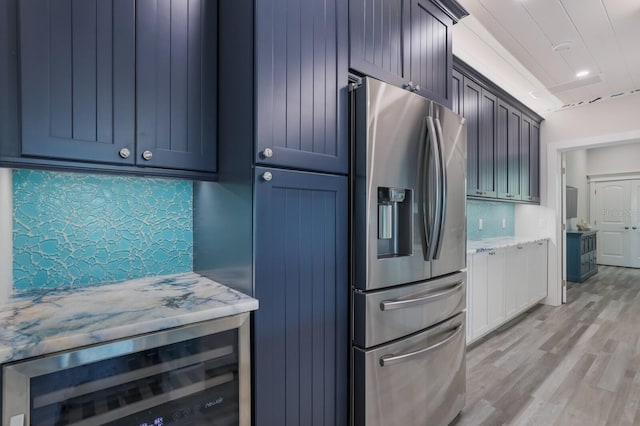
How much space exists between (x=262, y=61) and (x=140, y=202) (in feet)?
2.93

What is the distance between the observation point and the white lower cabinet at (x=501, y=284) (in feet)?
9.47

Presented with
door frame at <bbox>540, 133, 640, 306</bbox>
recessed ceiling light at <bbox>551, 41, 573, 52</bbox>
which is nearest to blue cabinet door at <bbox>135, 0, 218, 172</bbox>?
recessed ceiling light at <bbox>551, 41, 573, 52</bbox>

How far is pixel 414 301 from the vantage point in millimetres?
1588

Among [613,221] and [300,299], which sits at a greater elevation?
[613,221]

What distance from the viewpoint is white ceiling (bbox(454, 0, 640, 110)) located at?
2.38 metres

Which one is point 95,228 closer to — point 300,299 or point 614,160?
point 300,299

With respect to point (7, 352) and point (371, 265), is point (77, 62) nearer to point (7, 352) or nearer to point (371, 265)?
point (7, 352)

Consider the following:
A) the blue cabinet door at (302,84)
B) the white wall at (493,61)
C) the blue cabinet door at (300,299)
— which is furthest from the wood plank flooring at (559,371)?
the white wall at (493,61)

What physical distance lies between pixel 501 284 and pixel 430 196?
89.5 inches

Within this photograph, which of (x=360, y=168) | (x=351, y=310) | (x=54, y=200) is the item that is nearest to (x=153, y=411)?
(x=351, y=310)

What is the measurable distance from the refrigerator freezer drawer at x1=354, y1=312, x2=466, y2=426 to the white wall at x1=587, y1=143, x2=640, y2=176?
27.1 feet

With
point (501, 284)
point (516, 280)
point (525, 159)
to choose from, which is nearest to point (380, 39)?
point (501, 284)

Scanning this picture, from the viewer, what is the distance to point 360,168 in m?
1.46

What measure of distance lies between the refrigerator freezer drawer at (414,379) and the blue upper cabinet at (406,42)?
137 cm
